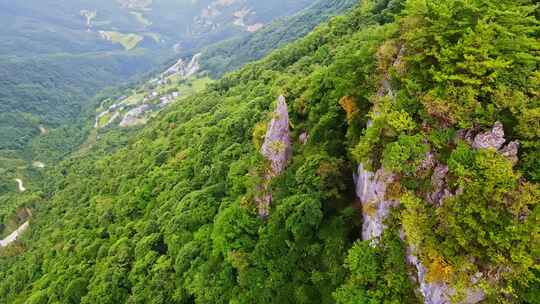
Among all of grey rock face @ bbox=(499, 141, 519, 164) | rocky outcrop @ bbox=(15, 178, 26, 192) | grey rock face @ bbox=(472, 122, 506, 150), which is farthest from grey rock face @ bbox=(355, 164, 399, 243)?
rocky outcrop @ bbox=(15, 178, 26, 192)

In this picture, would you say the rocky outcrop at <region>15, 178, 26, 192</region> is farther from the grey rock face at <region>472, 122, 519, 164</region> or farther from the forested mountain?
the grey rock face at <region>472, 122, 519, 164</region>

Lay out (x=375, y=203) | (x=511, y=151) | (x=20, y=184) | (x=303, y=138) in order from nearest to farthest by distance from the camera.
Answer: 1. (x=511, y=151)
2. (x=375, y=203)
3. (x=303, y=138)
4. (x=20, y=184)

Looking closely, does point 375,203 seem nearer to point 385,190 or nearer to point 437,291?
point 385,190

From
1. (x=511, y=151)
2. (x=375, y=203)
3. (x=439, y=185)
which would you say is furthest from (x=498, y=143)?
(x=375, y=203)

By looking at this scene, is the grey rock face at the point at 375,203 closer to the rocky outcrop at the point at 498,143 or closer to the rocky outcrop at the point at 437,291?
the rocky outcrop at the point at 437,291

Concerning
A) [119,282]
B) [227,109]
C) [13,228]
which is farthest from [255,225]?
[13,228]

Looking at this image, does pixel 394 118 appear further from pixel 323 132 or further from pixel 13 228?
pixel 13 228
